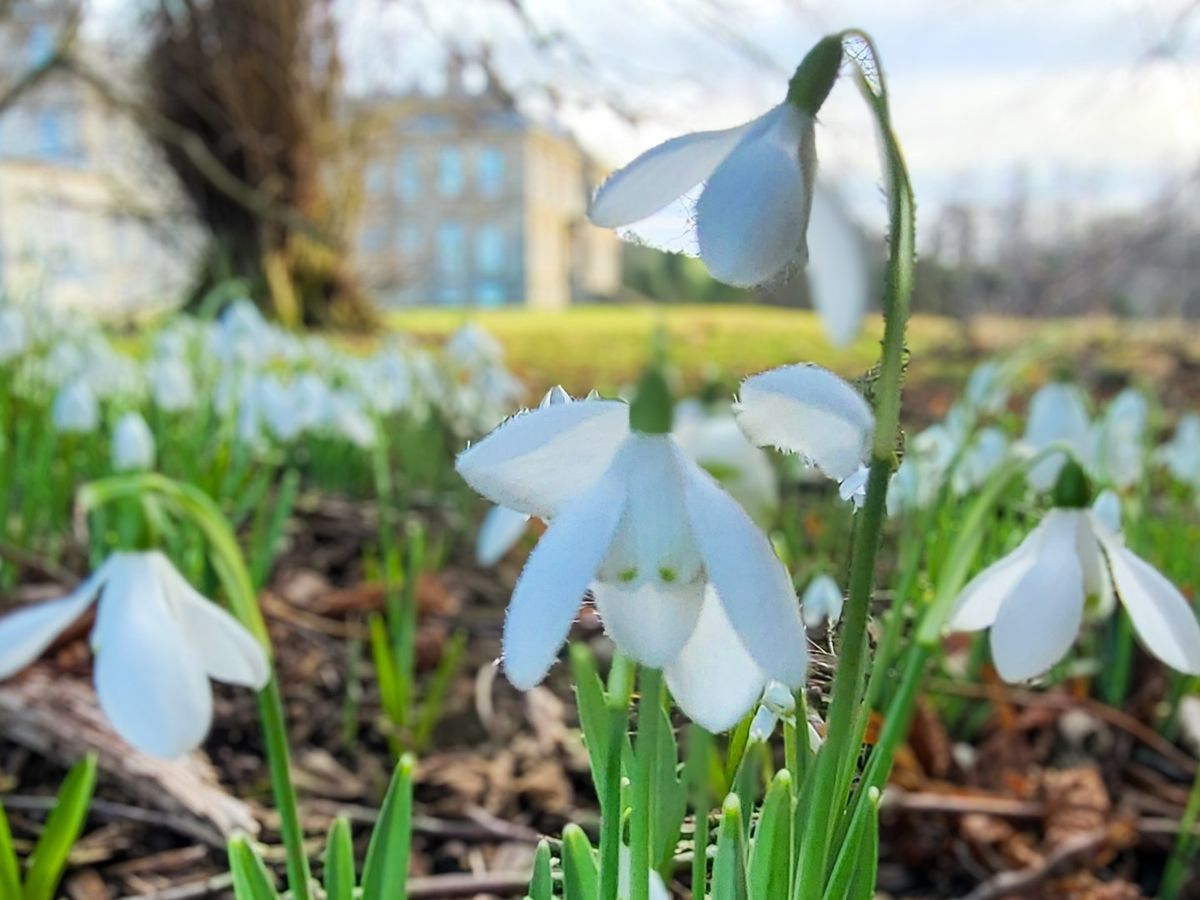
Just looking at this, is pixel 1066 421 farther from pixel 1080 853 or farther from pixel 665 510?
pixel 665 510

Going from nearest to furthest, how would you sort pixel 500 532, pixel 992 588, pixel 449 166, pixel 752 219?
1. pixel 752 219
2. pixel 992 588
3. pixel 500 532
4. pixel 449 166

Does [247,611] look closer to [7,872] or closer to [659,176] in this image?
[7,872]

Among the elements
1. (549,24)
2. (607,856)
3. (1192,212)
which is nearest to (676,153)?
(607,856)

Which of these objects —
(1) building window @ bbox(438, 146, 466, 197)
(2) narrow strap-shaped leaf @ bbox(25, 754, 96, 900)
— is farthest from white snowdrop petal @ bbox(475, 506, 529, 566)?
(1) building window @ bbox(438, 146, 466, 197)

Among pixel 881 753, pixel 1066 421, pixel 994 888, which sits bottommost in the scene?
pixel 994 888

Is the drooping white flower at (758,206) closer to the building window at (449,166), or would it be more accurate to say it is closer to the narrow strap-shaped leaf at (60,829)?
the narrow strap-shaped leaf at (60,829)

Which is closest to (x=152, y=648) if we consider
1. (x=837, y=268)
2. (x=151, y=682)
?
(x=151, y=682)
